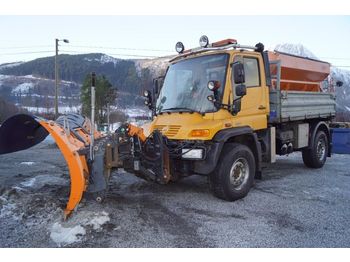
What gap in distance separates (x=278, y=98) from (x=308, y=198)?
2.01m

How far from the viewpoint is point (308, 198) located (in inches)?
213

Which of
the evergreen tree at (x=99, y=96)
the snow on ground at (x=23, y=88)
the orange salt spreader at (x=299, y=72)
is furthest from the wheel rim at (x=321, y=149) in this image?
the snow on ground at (x=23, y=88)

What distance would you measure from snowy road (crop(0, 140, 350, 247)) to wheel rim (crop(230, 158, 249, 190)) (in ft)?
0.92

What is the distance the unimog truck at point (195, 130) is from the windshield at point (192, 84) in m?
0.02

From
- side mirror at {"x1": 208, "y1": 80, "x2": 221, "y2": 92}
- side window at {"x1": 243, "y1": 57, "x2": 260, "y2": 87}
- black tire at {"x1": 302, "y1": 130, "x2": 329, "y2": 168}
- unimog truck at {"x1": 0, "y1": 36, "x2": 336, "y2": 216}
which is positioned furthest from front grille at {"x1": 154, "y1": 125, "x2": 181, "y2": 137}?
black tire at {"x1": 302, "y1": 130, "x2": 329, "y2": 168}

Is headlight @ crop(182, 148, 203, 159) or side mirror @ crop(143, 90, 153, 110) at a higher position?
side mirror @ crop(143, 90, 153, 110)

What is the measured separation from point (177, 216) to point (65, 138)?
74.3 inches

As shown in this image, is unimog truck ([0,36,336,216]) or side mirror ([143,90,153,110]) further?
side mirror ([143,90,153,110])

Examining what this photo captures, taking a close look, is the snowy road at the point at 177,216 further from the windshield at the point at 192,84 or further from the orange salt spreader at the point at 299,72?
the orange salt spreader at the point at 299,72

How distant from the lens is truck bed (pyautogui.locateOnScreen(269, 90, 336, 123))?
633 centimetres

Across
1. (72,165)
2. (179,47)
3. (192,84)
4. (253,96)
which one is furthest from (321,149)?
(72,165)

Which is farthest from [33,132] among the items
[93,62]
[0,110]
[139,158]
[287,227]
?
[93,62]

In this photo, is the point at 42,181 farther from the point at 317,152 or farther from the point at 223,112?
the point at 317,152

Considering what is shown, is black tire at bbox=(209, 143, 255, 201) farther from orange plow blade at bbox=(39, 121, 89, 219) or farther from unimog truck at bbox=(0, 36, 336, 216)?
orange plow blade at bbox=(39, 121, 89, 219)
